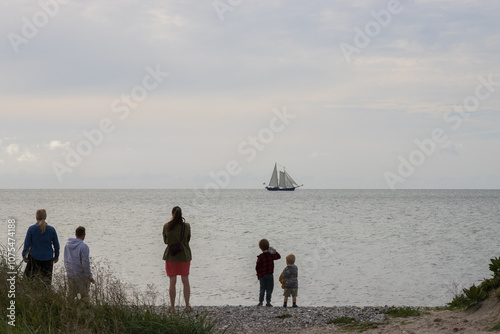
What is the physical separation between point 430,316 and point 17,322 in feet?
24.3

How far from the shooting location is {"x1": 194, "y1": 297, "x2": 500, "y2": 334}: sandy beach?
927 cm

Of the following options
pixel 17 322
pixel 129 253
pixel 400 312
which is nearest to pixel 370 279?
pixel 400 312

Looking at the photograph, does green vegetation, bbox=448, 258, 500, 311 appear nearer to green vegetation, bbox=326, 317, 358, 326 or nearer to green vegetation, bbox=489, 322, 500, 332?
green vegetation, bbox=489, 322, 500, 332

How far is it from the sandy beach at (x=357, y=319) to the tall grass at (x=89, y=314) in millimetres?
1205

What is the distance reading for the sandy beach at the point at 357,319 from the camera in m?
9.27

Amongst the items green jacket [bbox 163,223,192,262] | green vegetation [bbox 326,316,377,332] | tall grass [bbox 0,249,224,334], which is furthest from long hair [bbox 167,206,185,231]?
green vegetation [bbox 326,316,377,332]

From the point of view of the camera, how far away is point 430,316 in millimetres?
10250

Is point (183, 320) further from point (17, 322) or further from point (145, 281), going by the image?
point (145, 281)

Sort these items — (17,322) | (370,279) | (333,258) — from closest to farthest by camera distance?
(17,322) → (370,279) → (333,258)

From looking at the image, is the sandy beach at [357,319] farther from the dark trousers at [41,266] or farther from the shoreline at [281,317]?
the dark trousers at [41,266]

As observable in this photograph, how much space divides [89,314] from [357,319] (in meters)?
5.45

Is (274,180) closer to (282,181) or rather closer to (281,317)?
(282,181)

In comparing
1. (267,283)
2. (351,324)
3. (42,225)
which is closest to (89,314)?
Answer: (42,225)

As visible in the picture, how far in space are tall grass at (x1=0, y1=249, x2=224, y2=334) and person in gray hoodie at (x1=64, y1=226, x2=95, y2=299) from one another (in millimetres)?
155
